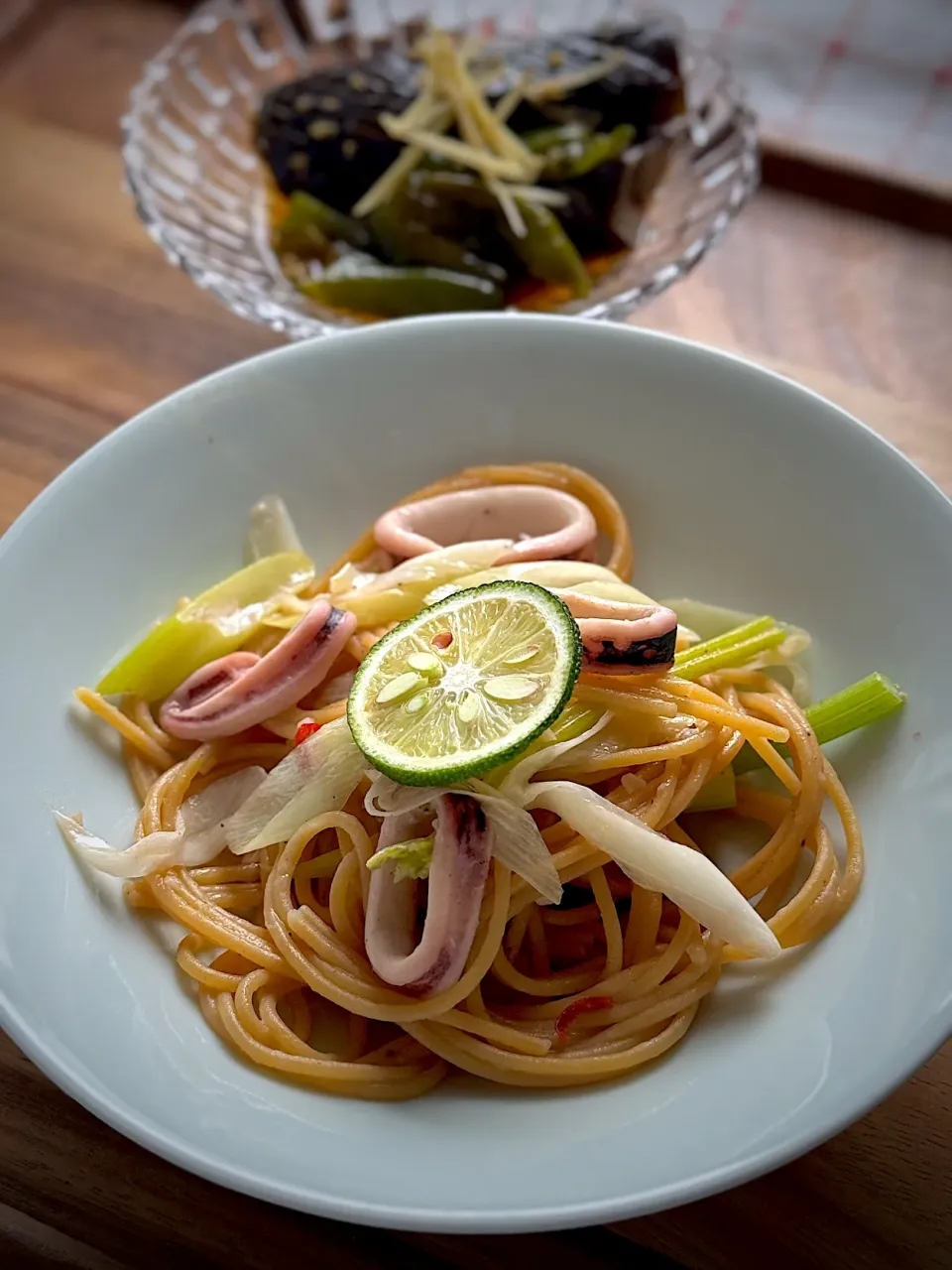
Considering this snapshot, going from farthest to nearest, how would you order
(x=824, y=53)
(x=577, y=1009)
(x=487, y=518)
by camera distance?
(x=824, y=53)
(x=487, y=518)
(x=577, y=1009)

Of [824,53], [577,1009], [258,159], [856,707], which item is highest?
[258,159]

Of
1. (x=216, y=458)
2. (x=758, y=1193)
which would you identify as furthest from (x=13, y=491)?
(x=758, y=1193)

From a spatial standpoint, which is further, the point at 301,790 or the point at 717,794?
the point at 717,794

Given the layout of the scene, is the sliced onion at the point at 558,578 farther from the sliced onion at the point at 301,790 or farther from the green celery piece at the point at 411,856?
the green celery piece at the point at 411,856

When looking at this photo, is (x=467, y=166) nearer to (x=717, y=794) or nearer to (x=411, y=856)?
(x=717, y=794)

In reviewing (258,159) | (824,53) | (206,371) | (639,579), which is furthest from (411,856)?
(824,53)

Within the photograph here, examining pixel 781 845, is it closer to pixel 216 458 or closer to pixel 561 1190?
pixel 561 1190
